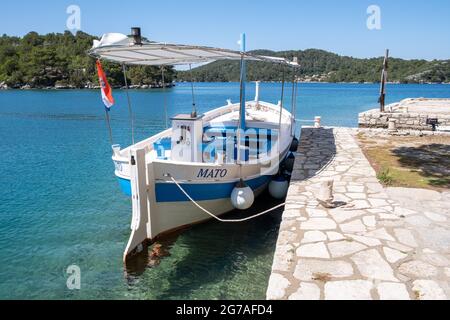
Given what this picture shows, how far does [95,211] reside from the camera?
10391 mm

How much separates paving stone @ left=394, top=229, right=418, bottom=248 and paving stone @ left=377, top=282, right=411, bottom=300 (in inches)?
47.9

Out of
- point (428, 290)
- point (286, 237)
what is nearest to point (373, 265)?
point (428, 290)

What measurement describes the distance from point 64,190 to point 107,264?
6119 mm

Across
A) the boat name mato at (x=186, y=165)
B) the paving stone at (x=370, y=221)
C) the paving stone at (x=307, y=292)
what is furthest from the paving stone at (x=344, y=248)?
the boat name mato at (x=186, y=165)

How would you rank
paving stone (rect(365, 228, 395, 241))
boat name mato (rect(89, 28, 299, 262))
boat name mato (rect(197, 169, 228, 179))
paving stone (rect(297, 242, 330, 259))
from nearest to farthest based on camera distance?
paving stone (rect(297, 242, 330, 259)) → paving stone (rect(365, 228, 395, 241)) → boat name mato (rect(89, 28, 299, 262)) → boat name mato (rect(197, 169, 228, 179))

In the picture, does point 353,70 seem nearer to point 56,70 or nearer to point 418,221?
point 56,70

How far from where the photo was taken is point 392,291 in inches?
155

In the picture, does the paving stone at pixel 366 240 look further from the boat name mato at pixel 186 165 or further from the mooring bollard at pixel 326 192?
the boat name mato at pixel 186 165

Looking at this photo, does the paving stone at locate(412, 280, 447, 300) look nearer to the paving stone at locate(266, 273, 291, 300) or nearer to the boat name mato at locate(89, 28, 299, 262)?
the paving stone at locate(266, 273, 291, 300)

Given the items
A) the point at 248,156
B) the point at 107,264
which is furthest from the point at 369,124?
the point at 107,264

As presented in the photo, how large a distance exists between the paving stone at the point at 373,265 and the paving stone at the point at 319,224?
2.93 ft

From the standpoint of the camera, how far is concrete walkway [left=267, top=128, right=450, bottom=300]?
4035 mm

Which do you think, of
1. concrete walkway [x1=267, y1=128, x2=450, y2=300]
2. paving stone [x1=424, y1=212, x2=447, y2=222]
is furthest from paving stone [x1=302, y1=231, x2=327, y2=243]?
paving stone [x1=424, y1=212, x2=447, y2=222]

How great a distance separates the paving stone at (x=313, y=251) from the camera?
15.8 feet
